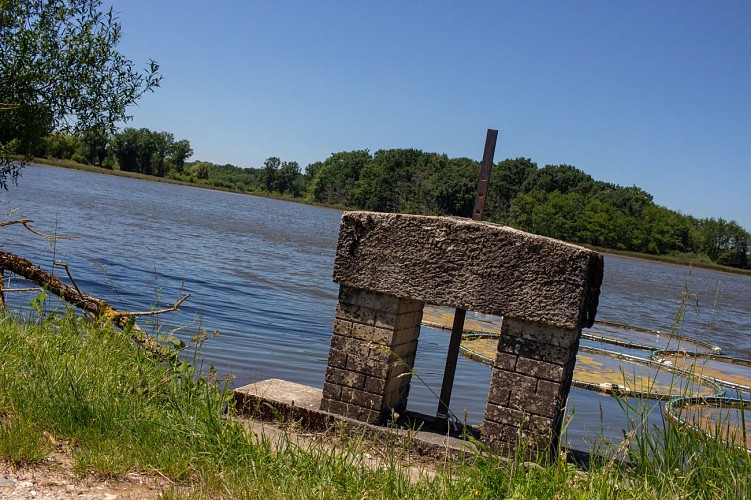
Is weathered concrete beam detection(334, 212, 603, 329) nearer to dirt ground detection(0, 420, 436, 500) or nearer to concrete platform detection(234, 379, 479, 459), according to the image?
concrete platform detection(234, 379, 479, 459)

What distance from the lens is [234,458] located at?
3686 mm

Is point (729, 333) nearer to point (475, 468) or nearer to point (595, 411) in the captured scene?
point (595, 411)

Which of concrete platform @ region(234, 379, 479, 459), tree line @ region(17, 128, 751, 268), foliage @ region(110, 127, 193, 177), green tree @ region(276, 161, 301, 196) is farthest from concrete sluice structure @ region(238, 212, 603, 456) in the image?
green tree @ region(276, 161, 301, 196)

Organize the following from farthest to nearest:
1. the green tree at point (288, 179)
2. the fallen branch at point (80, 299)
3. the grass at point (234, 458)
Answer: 1. the green tree at point (288, 179)
2. the fallen branch at point (80, 299)
3. the grass at point (234, 458)

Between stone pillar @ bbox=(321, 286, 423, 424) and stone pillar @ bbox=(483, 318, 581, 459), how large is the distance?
0.71 m

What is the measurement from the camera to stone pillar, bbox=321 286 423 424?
15.8 feet

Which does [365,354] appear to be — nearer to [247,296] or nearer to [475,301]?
[475,301]

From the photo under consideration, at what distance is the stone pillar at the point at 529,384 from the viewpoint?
4.32 metres

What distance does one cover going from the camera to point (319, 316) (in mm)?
16031

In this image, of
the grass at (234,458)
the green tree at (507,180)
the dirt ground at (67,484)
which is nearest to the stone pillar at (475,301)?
the grass at (234,458)

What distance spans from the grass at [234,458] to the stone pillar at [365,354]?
0.82 meters

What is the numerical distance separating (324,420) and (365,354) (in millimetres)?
531

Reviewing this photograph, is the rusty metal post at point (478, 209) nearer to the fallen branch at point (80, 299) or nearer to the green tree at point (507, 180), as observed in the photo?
the fallen branch at point (80, 299)

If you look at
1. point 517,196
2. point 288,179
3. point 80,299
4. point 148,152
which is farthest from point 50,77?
point 288,179
